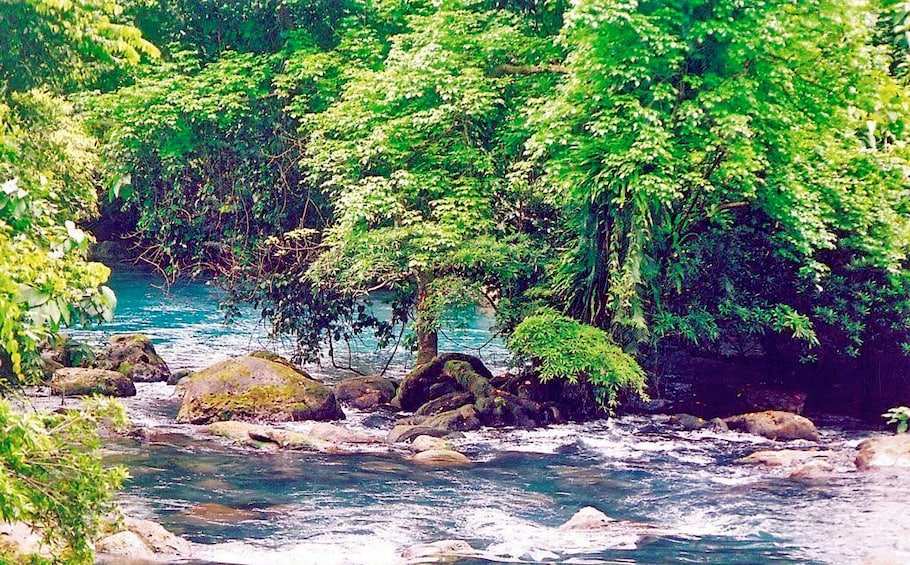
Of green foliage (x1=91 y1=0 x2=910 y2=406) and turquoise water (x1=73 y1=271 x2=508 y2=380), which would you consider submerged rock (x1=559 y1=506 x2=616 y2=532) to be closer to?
green foliage (x1=91 y1=0 x2=910 y2=406)

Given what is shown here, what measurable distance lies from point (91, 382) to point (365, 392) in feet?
16.4

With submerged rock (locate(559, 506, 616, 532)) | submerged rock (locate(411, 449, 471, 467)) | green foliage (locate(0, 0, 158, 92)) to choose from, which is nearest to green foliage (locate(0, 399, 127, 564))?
green foliage (locate(0, 0, 158, 92))

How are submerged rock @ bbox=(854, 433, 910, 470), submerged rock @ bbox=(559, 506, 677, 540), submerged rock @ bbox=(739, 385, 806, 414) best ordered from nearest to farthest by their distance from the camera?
submerged rock @ bbox=(559, 506, 677, 540)
submerged rock @ bbox=(854, 433, 910, 470)
submerged rock @ bbox=(739, 385, 806, 414)

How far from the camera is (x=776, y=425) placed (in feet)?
54.8

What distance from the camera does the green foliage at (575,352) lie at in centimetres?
1593

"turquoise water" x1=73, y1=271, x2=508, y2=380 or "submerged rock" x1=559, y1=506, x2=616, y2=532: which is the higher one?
"turquoise water" x1=73, y1=271, x2=508, y2=380

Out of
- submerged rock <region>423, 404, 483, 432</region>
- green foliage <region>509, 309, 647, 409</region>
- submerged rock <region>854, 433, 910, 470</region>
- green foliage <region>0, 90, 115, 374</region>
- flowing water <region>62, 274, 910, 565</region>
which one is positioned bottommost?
flowing water <region>62, 274, 910, 565</region>

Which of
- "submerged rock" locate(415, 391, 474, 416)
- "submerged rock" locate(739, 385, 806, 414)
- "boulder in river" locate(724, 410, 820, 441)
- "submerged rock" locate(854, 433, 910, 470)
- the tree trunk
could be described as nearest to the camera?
"submerged rock" locate(854, 433, 910, 470)

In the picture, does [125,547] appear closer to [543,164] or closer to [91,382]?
[91,382]

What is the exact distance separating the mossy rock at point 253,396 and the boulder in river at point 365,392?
1281mm

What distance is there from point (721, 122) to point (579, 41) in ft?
8.53

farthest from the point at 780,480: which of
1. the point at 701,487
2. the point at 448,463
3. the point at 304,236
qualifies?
the point at 304,236

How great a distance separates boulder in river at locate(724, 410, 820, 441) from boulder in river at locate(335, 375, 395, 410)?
6338mm

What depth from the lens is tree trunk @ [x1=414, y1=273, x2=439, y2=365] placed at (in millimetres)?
18250
